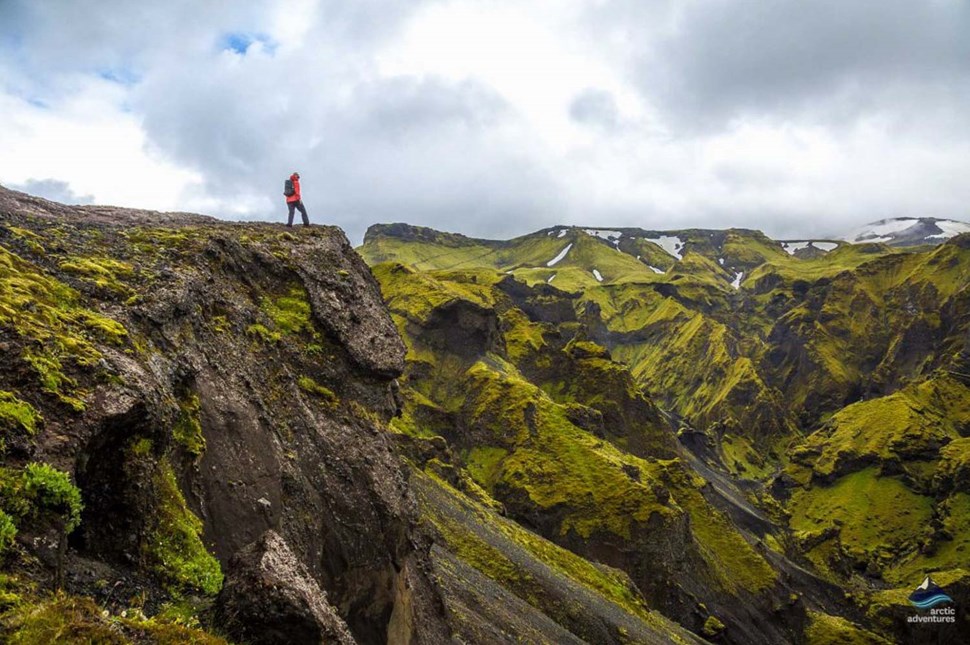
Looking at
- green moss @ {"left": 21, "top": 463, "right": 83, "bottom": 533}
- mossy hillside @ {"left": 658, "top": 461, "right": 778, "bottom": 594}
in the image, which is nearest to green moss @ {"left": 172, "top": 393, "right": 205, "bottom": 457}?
green moss @ {"left": 21, "top": 463, "right": 83, "bottom": 533}

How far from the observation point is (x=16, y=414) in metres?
11.4

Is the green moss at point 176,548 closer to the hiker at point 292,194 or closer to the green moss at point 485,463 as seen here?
the hiker at point 292,194

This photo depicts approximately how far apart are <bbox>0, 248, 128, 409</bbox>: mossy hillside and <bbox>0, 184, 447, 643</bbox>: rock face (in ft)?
0.16

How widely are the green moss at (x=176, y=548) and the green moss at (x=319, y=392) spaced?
12075 millimetres

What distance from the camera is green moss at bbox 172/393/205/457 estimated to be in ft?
58.3

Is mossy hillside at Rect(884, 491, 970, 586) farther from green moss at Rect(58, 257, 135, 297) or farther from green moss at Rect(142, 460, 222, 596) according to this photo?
green moss at Rect(58, 257, 135, 297)

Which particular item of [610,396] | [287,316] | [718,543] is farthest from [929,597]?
[287,316]

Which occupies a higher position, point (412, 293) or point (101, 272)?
point (101, 272)

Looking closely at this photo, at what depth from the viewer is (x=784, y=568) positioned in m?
108

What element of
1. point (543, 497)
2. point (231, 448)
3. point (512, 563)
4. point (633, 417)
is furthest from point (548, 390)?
point (231, 448)

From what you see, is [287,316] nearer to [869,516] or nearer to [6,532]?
[6,532]

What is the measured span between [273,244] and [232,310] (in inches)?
308

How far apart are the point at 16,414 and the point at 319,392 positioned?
1740cm

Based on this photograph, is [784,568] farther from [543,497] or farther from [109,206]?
[109,206]
